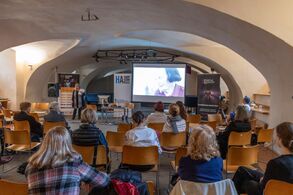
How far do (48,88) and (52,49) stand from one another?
4262mm

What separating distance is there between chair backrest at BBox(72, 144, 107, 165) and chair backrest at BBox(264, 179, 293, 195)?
2196mm

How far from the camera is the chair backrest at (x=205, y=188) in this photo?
8.28 feet

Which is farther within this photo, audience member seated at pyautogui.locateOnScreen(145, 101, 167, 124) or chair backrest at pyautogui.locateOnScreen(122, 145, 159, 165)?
audience member seated at pyautogui.locateOnScreen(145, 101, 167, 124)

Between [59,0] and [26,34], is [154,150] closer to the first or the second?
[59,0]

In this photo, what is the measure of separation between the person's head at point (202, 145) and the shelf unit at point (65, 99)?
1361 cm

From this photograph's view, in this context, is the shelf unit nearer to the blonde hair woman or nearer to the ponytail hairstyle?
the blonde hair woman

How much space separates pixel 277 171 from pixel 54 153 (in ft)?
6.01

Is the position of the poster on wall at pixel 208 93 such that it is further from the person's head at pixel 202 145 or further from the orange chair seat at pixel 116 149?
the person's head at pixel 202 145

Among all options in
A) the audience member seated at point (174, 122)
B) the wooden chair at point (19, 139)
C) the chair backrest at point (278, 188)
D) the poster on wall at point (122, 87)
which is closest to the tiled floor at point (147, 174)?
the wooden chair at point (19, 139)

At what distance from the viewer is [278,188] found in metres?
2.35

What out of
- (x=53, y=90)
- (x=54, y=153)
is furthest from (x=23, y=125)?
(x=53, y=90)

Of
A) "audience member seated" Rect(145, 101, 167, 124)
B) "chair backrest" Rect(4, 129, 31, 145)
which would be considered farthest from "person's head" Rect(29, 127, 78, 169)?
"audience member seated" Rect(145, 101, 167, 124)

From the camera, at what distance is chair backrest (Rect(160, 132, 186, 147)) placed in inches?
209

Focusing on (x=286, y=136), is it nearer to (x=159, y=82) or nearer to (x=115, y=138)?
(x=115, y=138)
